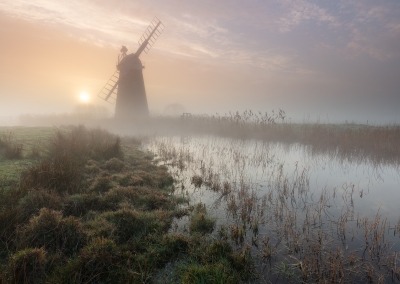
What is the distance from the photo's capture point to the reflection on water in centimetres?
414

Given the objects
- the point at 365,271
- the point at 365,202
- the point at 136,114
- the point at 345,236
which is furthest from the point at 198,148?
the point at 136,114

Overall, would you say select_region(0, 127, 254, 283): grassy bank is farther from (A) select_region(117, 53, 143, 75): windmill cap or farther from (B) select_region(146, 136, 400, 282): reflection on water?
(A) select_region(117, 53, 143, 75): windmill cap

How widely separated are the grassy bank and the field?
0.02 metres

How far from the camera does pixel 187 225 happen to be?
219 inches

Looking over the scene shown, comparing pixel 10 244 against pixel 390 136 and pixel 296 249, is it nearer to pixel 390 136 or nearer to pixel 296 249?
pixel 296 249

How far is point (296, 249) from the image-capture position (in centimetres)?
458

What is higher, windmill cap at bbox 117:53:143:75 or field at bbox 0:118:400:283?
windmill cap at bbox 117:53:143:75

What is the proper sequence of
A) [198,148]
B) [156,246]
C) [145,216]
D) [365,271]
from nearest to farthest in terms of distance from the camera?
[365,271]
[156,246]
[145,216]
[198,148]

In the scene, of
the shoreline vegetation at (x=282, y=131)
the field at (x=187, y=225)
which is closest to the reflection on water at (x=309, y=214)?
the field at (x=187, y=225)

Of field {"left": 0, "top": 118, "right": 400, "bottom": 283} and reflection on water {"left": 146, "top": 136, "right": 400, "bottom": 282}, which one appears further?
reflection on water {"left": 146, "top": 136, "right": 400, "bottom": 282}

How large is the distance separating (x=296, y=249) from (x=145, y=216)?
11.1ft

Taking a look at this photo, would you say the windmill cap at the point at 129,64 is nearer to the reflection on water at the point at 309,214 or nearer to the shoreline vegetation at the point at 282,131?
the shoreline vegetation at the point at 282,131

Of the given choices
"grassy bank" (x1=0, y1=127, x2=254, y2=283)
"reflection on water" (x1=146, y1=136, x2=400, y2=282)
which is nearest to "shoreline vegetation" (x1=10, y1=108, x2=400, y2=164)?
"reflection on water" (x1=146, y1=136, x2=400, y2=282)

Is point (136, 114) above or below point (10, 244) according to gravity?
above
